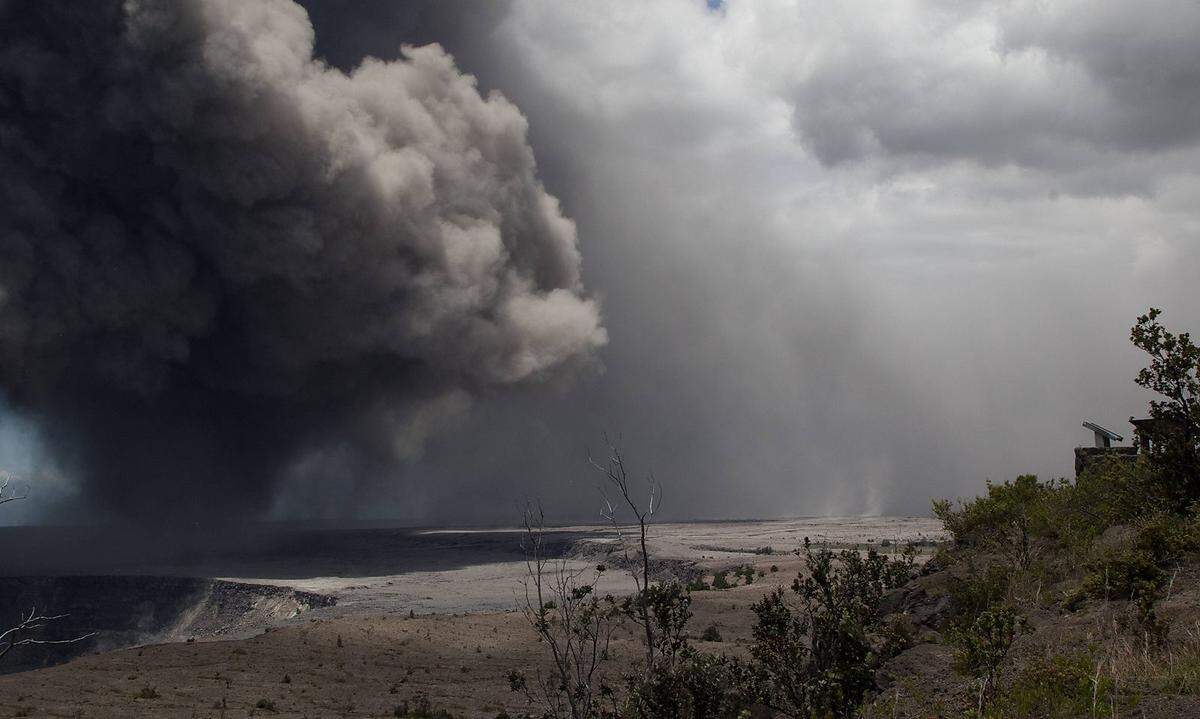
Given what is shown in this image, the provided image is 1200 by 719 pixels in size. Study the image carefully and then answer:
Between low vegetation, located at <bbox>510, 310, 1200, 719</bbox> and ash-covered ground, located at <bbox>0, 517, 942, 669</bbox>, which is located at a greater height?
low vegetation, located at <bbox>510, 310, 1200, 719</bbox>

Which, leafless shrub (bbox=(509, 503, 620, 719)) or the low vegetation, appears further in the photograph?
leafless shrub (bbox=(509, 503, 620, 719))

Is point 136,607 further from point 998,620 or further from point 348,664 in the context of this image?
point 998,620

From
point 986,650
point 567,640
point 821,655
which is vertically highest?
point 986,650

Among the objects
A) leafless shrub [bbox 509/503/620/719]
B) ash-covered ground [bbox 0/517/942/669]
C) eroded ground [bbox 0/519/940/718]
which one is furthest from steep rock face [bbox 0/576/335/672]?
leafless shrub [bbox 509/503/620/719]

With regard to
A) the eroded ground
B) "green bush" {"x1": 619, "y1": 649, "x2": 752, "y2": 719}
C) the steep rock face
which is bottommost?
the steep rock face

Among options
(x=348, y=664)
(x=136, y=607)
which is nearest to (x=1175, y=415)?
(x=348, y=664)

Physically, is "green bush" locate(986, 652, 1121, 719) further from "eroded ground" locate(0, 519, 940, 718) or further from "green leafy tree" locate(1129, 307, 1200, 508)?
"eroded ground" locate(0, 519, 940, 718)

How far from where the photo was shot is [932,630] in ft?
33.0

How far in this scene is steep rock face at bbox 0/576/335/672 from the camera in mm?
36688

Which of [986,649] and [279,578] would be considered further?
[279,578]

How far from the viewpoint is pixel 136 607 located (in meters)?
41.7

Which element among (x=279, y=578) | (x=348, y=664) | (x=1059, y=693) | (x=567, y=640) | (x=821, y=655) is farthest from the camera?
(x=279, y=578)

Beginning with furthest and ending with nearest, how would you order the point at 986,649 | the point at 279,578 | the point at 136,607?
the point at 279,578 → the point at 136,607 → the point at 986,649

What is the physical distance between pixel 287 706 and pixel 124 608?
29400 millimetres
